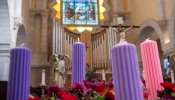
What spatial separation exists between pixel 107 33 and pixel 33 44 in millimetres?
3149

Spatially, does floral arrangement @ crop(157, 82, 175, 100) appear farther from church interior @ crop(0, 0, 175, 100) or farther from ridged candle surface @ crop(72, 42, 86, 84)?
church interior @ crop(0, 0, 175, 100)

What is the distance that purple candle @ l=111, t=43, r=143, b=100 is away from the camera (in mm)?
990

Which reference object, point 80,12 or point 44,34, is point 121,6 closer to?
point 80,12

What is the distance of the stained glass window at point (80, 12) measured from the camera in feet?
32.0

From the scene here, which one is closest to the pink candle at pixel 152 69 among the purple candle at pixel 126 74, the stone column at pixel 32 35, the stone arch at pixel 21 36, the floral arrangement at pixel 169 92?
the floral arrangement at pixel 169 92

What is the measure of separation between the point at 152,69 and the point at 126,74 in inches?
31.4

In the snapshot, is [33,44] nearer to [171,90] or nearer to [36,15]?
[36,15]

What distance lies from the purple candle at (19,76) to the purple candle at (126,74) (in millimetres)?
876

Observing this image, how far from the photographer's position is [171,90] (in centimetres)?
119

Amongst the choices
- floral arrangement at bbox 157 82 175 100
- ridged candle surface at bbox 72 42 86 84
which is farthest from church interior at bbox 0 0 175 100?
floral arrangement at bbox 157 82 175 100

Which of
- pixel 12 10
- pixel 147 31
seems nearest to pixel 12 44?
pixel 12 10

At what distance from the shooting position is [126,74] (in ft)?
3.30

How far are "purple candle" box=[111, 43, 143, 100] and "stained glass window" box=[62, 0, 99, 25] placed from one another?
874 centimetres

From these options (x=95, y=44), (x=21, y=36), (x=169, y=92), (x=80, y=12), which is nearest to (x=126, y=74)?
(x=169, y=92)
